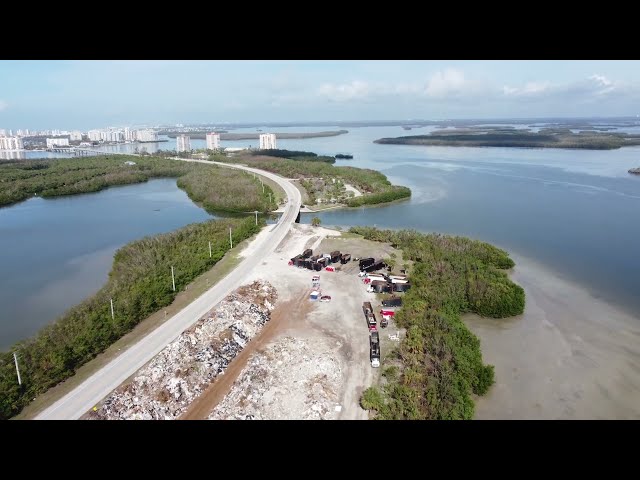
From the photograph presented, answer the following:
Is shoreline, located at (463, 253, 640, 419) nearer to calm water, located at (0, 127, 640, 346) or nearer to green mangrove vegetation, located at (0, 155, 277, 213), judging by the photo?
calm water, located at (0, 127, 640, 346)

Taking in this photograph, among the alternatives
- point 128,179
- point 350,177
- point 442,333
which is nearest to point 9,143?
point 128,179

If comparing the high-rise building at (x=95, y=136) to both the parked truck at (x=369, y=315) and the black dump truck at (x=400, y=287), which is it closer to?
the black dump truck at (x=400, y=287)

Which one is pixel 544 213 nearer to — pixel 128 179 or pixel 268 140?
pixel 128 179

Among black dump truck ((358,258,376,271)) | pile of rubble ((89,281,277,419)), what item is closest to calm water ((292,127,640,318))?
black dump truck ((358,258,376,271))

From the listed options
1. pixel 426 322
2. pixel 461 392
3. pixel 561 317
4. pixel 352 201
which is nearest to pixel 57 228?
pixel 352 201

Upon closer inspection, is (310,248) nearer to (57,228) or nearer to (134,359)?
(134,359)

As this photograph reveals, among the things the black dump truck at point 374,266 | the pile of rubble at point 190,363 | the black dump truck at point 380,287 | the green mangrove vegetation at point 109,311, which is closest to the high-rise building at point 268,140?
the green mangrove vegetation at point 109,311
